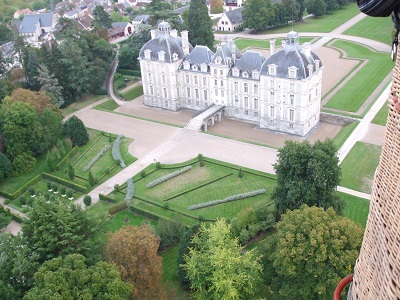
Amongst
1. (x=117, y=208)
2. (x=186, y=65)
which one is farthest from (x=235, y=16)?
(x=117, y=208)

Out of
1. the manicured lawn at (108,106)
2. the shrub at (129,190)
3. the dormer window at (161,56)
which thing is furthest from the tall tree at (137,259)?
the manicured lawn at (108,106)

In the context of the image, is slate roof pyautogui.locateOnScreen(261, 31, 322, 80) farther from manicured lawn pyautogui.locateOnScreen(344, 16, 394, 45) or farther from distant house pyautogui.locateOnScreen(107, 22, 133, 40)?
distant house pyautogui.locateOnScreen(107, 22, 133, 40)

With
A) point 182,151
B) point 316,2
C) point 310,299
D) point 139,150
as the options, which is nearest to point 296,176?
point 310,299

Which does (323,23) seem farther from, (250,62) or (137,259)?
(137,259)

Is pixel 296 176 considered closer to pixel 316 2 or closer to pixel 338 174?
pixel 338 174

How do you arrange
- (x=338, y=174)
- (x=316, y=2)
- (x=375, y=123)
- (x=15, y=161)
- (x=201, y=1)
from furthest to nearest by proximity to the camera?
(x=316, y=2) < (x=201, y=1) < (x=375, y=123) < (x=15, y=161) < (x=338, y=174)

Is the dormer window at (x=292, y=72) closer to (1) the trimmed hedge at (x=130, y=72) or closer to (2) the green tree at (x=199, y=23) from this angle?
(2) the green tree at (x=199, y=23)
